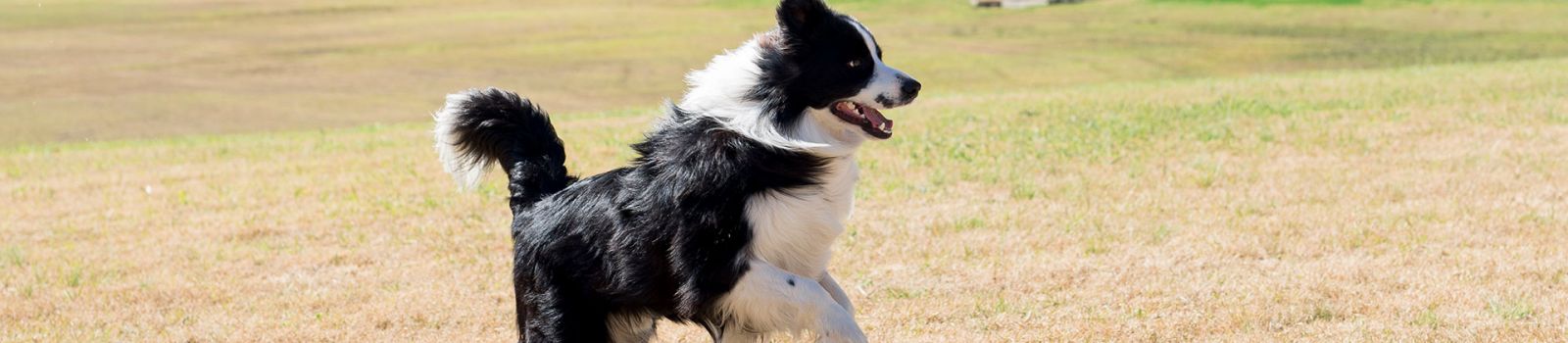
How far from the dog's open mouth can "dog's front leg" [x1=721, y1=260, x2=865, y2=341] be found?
518mm

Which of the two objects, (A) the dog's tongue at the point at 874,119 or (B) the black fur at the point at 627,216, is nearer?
(B) the black fur at the point at 627,216

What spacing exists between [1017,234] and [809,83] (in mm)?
4037

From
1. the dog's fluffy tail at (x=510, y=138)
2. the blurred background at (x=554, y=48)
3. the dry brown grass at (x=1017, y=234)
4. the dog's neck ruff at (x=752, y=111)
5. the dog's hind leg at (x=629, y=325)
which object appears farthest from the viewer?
the blurred background at (x=554, y=48)

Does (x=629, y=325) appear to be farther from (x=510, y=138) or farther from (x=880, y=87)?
(x=880, y=87)

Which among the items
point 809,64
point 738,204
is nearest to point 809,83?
point 809,64

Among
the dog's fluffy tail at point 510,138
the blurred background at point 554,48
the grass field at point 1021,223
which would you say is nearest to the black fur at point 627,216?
the dog's fluffy tail at point 510,138

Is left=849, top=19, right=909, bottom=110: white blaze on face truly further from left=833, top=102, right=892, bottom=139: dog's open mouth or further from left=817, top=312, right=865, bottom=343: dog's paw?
left=817, top=312, right=865, bottom=343: dog's paw

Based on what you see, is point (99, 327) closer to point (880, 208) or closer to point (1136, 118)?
point (880, 208)

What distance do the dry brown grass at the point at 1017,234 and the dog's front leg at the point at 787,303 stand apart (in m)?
1.55

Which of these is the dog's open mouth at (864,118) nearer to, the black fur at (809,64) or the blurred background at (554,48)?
the black fur at (809,64)

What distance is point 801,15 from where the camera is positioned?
4.61m

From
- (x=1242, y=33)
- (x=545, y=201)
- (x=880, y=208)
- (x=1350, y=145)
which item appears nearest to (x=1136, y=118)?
(x=1350, y=145)

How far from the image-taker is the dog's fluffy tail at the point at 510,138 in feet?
17.5

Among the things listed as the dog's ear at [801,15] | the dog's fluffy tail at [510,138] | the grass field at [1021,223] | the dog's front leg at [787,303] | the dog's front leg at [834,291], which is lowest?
the grass field at [1021,223]
